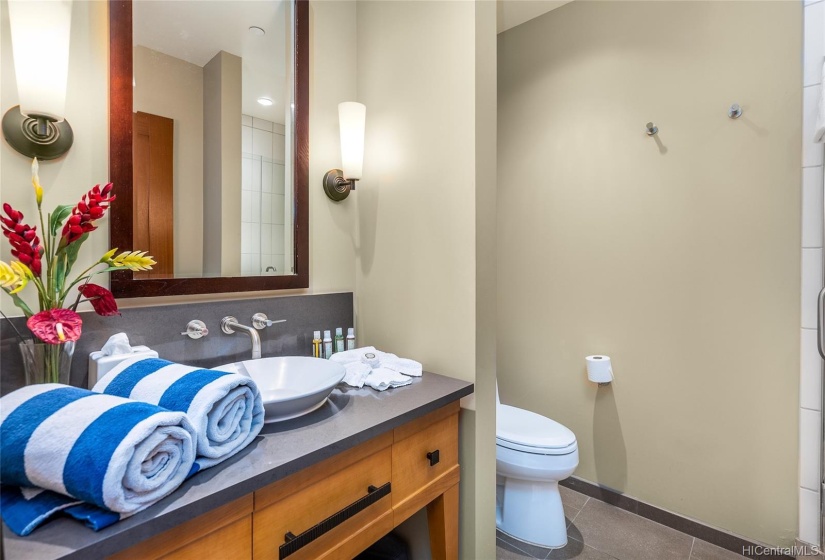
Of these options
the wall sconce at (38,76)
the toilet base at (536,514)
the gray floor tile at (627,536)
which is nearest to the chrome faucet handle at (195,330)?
the wall sconce at (38,76)

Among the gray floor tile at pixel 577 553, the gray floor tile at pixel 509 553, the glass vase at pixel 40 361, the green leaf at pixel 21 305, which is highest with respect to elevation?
the green leaf at pixel 21 305

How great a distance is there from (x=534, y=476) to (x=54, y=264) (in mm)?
1813

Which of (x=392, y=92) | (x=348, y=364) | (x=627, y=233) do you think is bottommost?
(x=348, y=364)

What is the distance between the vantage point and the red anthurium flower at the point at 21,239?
2.78 ft

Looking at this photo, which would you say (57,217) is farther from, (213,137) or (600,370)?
(600,370)

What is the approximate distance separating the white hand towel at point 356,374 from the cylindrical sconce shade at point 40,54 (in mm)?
1011

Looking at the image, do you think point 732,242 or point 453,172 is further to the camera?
point 732,242

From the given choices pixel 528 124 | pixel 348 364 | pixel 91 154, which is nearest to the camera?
pixel 91 154

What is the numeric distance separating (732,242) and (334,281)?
5.67 feet

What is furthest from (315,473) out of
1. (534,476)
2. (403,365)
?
(534,476)

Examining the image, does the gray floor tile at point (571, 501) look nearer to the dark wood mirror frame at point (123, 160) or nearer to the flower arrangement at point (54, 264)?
the dark wood mirror frame at point (123, 160)

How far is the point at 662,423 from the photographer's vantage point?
194cm

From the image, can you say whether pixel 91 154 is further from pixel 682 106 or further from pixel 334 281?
pixel 682 106

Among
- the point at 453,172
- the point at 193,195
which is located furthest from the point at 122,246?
the point at 453,172
